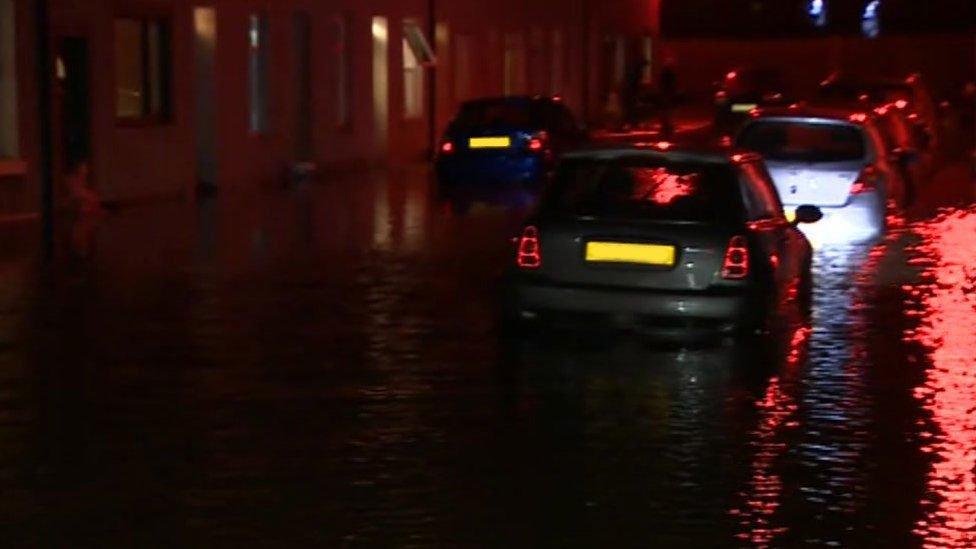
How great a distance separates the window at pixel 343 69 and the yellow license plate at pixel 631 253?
2063cm

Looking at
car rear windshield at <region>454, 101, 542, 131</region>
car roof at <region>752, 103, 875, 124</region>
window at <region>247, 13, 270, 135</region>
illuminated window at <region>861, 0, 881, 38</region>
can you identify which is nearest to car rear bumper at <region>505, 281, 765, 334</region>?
car roof at <region>752, 103, 875, 124</region>

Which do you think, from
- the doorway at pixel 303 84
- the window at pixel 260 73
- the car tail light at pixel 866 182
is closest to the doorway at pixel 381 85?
the doorway at pixel 303 84

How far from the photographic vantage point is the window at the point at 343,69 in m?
32.7

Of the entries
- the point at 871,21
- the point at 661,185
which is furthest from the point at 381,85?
the point at 871,21

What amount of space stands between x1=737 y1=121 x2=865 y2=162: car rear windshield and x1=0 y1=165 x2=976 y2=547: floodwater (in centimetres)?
137

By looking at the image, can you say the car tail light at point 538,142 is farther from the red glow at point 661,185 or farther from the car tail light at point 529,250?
the car tail light at point 529,250

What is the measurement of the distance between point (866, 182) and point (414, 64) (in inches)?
728

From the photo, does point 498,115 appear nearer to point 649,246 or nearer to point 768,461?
point 649,246

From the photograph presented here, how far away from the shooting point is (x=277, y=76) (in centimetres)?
3002

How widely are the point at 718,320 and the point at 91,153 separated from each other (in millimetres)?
13676

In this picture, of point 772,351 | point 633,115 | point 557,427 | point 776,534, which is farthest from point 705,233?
point 633,115

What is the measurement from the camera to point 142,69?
26188 millimetres

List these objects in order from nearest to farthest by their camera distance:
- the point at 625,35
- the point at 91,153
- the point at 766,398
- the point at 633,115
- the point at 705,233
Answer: the point at 766,398 < the point at 705,233 < the point at 91,153 < the point at 633,115 < the point at 625,35

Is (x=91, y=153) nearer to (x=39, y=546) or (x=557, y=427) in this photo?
(x=557, y=427)
